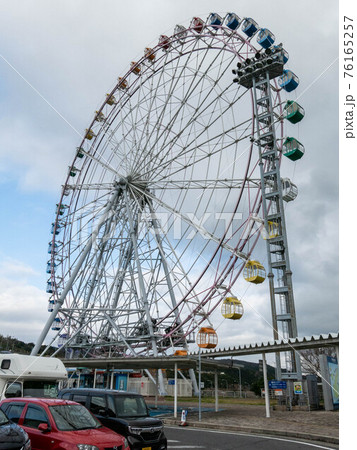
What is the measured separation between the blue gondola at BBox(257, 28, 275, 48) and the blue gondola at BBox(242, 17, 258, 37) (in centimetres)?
76

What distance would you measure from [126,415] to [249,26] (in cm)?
2435

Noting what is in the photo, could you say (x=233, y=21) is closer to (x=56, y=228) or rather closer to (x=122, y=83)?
(x=122, y=83)

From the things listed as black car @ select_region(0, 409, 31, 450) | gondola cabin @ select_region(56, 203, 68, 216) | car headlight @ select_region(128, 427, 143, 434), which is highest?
gondola cabin @ select_region(56, 203, 68, 216)

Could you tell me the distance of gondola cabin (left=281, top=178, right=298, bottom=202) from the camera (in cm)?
2242

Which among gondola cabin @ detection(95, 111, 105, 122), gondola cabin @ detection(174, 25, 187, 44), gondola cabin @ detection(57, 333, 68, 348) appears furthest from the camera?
gondola cabin @ detection(95, 111, 105, 122)

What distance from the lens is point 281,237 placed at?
22297mm

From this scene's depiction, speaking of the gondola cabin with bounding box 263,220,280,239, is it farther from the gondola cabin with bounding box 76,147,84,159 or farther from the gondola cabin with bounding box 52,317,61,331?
the gondola cabin with bounding box 52,317,61,331

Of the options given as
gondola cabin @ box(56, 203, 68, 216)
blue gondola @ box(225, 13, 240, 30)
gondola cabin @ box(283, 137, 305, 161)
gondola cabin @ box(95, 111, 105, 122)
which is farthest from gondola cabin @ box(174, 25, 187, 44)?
gondola cabin @ box(56, 203, 68, 216)

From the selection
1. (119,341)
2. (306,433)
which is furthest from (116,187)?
(306,433)

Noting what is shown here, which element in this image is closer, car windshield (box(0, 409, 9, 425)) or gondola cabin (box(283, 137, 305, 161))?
car windshield (box(0, 409, 9, 425))

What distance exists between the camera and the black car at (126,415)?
8500mm

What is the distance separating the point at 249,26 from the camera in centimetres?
2517

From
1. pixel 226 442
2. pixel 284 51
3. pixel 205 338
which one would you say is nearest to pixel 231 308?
pixel 205 338

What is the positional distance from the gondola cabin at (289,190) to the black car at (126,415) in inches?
612
